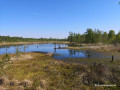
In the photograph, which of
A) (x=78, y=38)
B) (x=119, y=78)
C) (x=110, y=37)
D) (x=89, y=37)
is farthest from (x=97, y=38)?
(x=119, y=78)

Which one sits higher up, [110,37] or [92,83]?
[110,37]

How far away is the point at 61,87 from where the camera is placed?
28.9ft

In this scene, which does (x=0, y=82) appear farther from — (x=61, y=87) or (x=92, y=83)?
(x=92, y=83)

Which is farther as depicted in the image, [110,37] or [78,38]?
[78,38]

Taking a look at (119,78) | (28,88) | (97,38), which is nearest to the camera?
(28,88)

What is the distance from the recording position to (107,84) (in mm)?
9367

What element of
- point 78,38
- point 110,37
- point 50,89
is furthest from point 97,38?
point 50,89

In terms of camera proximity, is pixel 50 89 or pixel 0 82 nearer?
pixel 50 89

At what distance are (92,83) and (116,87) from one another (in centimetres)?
247

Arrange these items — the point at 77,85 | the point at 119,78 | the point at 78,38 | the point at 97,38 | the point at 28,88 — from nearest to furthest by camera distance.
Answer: the point at 28,88
the point at 77,85
the point at 119,78
the point at 97,38
the point at 78,38

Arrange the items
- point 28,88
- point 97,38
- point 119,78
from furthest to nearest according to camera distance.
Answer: point 97,38, point 119,78, point 28,88

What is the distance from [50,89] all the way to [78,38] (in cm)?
10004

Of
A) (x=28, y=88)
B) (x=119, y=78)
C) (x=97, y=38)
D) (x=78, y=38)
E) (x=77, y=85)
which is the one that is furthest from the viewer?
(x=78, y=38)

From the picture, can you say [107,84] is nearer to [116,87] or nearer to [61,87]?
[116,87]
